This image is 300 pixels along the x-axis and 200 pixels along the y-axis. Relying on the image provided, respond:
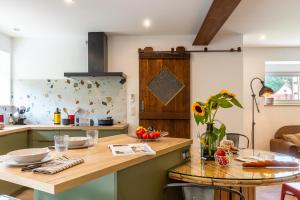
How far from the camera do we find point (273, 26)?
156 inches

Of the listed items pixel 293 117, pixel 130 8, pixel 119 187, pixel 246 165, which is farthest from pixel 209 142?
pixel 293 117

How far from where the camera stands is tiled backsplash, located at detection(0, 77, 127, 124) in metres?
4.51

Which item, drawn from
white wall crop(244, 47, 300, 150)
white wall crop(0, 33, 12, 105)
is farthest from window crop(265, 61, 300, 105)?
white wall crop(0, 33, 12, 105)

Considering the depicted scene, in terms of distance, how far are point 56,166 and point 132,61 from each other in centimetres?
342

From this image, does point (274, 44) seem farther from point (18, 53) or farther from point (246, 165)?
point (18, 53)

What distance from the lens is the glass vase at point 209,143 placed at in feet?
7.08

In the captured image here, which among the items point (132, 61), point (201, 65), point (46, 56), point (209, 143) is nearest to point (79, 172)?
point (209, 143)

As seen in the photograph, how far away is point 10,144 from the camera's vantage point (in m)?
3.43

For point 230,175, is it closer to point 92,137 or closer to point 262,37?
point 92,137

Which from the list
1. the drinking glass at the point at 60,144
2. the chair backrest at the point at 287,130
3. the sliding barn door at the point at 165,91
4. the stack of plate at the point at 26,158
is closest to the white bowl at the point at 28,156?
the stack of plate at the point at 26,158

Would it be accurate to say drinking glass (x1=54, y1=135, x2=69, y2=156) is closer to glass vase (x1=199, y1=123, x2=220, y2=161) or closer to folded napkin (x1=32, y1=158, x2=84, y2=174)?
folded napkin (x1=32, y1=158, x2=84, y2=174)

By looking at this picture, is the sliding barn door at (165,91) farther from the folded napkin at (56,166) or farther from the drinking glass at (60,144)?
the folded napkin at (56,166)

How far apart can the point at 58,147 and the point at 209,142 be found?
1.22 meters

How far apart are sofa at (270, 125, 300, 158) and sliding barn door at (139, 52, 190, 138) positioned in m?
1.79
